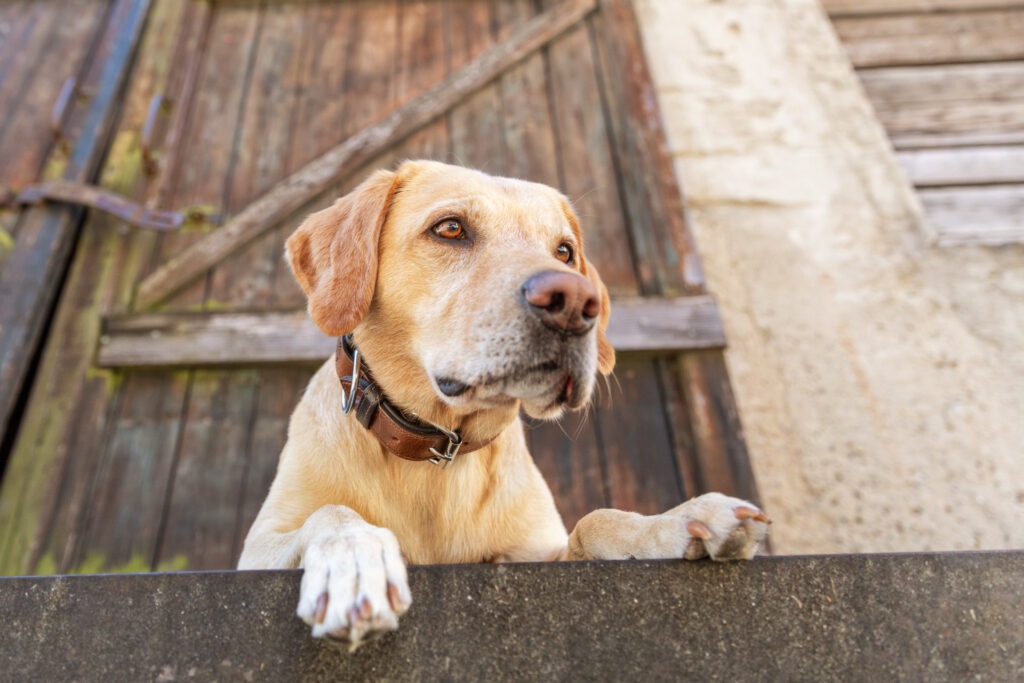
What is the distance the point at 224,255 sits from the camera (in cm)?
332

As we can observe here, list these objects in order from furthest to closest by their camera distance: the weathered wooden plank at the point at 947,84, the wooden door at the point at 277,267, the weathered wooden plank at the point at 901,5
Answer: the weathered wooden plank at the point at 901,5 < the weathered wooden plank at the point at 947,84 < the wooden door at the point at 277,267

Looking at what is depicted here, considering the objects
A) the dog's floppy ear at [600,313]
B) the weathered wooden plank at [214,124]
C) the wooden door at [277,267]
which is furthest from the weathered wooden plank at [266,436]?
the dog's floppy ear at [600,313]

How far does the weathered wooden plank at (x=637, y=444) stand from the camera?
2840 millimetres

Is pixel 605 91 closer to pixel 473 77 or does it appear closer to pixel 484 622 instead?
pixel 473 77

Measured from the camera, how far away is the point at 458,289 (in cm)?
172

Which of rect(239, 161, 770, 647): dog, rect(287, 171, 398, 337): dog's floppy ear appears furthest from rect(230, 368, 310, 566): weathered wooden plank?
rect(287, 171, 398, 337): dog's floppy ear

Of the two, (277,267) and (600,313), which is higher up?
(600,313)

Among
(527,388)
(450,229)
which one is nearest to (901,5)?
(450,229)

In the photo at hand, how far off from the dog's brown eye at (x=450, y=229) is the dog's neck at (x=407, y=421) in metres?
0.38

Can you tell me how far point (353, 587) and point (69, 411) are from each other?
2.45 m

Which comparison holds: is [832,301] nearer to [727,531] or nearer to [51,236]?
[727,531]

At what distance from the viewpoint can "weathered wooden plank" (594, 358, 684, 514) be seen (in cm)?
284

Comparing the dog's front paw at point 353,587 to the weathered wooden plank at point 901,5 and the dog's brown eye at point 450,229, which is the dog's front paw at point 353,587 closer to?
the dog's brown eye at point 450,229

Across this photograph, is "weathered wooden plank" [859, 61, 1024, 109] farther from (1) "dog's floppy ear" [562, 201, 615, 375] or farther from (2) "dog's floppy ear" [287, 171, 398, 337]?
(2) "dog's floppy ear" [287, 171, 398, 337]
